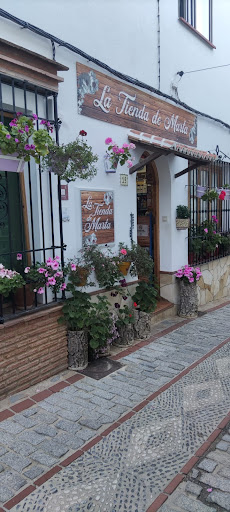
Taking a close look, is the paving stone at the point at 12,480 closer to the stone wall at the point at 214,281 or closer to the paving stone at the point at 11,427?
the paving stone at the point at 11,427

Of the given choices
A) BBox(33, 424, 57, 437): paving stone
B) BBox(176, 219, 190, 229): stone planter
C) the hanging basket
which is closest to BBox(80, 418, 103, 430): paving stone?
BBox(33, 424, 57, 437): paving stone

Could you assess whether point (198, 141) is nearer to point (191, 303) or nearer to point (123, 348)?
point (191, 303)

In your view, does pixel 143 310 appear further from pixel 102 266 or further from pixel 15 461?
pixel 15 461

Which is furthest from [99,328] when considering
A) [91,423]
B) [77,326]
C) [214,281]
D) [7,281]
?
[214,281]

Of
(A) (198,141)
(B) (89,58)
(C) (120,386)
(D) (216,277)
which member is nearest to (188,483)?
(C) (120,386)

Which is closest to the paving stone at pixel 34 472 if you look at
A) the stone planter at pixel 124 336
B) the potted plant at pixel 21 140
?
the stone planter at pixel 124 336

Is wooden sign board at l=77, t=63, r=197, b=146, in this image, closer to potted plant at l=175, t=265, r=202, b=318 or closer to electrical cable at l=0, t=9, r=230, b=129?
electrical cable at l=0, t=9, r=230, b=129

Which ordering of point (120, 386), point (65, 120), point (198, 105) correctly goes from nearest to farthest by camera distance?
point (120, 386) → point (65, 120) → point (198, 105)

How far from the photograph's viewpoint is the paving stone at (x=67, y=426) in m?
3.30

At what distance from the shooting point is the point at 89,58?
4.80 metres

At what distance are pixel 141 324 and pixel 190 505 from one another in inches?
124

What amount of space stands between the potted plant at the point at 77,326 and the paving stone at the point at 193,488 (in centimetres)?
208

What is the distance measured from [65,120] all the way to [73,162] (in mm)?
714

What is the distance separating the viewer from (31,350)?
4.05 metres
